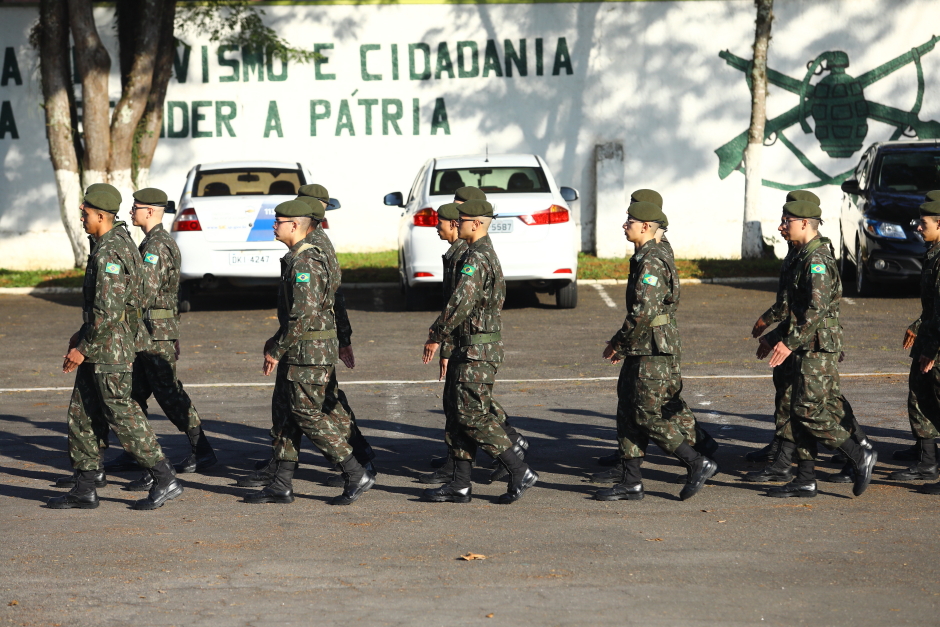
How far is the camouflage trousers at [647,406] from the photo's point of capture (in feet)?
22.8

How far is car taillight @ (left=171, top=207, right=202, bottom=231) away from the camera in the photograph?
14.5 m

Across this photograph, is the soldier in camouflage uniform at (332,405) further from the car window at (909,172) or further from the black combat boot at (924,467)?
the car window at (909,172)

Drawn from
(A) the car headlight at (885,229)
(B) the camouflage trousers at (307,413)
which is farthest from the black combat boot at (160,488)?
(A) the car headlight at (885,229)

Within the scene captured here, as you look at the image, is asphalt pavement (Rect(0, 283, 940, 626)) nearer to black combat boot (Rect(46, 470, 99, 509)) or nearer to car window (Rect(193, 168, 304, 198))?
black combat boot (Rect(46, 470, 99, 509))

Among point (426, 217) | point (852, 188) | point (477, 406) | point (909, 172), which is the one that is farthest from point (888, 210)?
point (477, 406)

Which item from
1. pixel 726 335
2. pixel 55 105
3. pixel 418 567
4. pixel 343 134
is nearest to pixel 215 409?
pixel 418 567

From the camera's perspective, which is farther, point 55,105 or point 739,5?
point 739,5

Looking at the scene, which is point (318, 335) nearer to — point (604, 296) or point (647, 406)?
point (647, 406)

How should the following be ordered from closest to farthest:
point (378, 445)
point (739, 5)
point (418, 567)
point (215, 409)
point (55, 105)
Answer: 1. point (418, 567)
2. point (378, 445)
3. point (215, 409)
4. point (55, 105)
5. point (739, 5)

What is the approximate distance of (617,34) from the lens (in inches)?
794

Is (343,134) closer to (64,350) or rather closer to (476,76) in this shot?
(476,76)

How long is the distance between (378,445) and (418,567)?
2819mm

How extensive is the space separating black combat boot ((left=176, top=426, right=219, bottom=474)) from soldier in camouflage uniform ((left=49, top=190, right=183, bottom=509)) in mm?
736

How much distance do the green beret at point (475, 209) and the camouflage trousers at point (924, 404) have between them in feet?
8.82
